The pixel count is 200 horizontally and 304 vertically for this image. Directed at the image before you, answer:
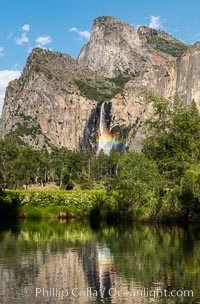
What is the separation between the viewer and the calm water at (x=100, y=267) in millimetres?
20356

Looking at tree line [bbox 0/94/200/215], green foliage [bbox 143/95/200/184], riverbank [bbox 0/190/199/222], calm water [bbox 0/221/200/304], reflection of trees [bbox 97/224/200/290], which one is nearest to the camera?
calm water [bbox 0/221/200/304]

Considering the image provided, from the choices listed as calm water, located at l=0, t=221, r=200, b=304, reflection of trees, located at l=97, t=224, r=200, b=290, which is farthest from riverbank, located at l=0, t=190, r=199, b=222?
calm water, located at l=0, t=221, r=200, b=304

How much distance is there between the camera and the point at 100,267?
27.3m

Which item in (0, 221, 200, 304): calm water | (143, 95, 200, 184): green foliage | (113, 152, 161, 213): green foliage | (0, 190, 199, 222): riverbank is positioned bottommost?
(0, 221, 200, 304): calm water

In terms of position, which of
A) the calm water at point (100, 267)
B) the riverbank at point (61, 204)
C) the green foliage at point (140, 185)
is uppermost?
the green foliage at point (140, 185)

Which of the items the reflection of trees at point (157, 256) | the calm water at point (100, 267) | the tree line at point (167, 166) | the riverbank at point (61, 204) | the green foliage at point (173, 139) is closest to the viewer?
the calm water at point (100, 267)

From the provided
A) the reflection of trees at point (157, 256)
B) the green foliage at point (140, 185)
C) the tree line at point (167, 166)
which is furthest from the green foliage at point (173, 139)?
the reflection of trees at point (157, 256)

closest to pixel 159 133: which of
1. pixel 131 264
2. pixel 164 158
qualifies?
pixel 164 158

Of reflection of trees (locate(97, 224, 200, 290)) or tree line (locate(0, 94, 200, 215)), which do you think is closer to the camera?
reflection of trees (locate(97, 224, 200, 290))

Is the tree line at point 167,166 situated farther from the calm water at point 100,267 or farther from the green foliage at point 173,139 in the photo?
the calm water at point 100,267

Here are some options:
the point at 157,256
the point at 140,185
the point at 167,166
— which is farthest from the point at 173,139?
the point at 157,256

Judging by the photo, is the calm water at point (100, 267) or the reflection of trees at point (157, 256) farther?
the reflection of trees at point (157, 256)

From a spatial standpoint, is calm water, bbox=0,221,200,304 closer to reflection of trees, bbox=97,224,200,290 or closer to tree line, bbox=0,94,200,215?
reflection of trees, bbox=97,224,200,290

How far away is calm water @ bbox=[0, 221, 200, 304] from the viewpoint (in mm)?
20356
